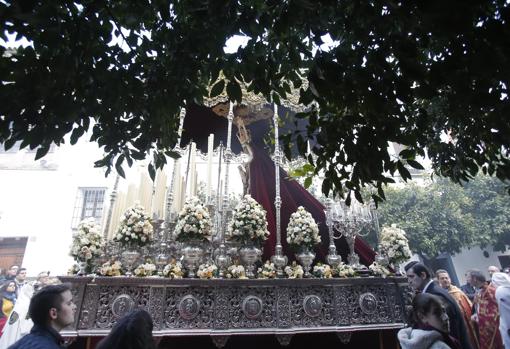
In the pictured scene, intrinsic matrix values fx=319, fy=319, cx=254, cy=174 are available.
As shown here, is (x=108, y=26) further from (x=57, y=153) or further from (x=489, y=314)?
(x=57, y=153)

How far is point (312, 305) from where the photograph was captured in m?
4.40

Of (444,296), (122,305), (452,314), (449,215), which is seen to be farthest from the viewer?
(449,215)

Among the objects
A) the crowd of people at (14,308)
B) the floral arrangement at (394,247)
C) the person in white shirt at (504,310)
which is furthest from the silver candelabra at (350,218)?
the crowd of people at (14,308)

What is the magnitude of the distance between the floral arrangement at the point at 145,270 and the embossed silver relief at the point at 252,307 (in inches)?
52.4

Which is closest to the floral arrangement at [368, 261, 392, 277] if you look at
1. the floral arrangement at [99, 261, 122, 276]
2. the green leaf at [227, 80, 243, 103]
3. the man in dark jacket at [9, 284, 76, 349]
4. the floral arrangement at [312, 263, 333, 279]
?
the floral arrangement at [312, 263, 333, 279]

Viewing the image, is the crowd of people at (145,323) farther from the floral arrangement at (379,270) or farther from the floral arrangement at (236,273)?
the floral arrangement at (236,273)

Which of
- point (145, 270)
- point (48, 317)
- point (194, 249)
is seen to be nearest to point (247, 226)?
point (194, 249)

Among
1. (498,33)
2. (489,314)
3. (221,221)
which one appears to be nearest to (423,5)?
(498,33)

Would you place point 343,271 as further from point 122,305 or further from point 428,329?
point 122,305

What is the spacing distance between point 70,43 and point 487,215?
2194 cm

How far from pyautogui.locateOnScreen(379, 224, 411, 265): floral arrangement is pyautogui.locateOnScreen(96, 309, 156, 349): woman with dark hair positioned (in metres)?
4.23

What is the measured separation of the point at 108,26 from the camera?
2.39 m

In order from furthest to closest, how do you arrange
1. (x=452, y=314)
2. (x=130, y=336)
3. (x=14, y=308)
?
(x=14, y=308) → (x=452, y=314) → (x=130, y=336)

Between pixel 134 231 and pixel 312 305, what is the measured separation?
2722 mm
